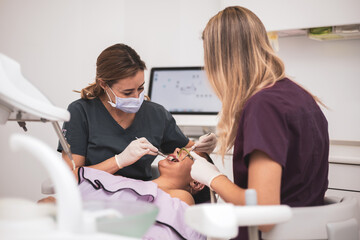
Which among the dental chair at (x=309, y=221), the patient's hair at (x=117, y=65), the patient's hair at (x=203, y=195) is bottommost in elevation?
the patient's hair at (x=203, y=195)

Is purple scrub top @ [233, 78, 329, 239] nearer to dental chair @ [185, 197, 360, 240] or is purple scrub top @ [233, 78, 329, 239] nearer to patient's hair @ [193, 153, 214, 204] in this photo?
dental chair @ [185, 197, 360, 240]

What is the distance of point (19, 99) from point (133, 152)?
0.95 metres

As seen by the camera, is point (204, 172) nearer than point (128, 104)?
Yes

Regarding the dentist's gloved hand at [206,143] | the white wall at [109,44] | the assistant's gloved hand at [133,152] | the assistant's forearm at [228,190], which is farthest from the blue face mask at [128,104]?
the white wall at [109,44]

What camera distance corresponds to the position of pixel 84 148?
6.30ft

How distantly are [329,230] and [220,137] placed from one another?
46 cm

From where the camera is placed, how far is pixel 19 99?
33.3 inches

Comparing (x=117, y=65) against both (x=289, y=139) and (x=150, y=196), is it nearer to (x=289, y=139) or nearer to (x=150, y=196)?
(x=150, y=196)

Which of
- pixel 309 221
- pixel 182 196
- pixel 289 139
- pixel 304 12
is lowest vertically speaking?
pixel 182 196

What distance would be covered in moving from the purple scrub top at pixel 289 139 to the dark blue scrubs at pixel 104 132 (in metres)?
0.82

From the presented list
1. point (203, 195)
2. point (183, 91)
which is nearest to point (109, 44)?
point (183, 91)

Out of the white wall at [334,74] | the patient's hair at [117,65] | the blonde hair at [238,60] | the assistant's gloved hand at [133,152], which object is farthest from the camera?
the white wall at [334,74]

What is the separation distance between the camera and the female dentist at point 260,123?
1079mm

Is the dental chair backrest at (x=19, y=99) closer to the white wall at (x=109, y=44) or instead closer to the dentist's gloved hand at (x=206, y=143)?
the dentist's gloved hand at (x=206, y=143)
